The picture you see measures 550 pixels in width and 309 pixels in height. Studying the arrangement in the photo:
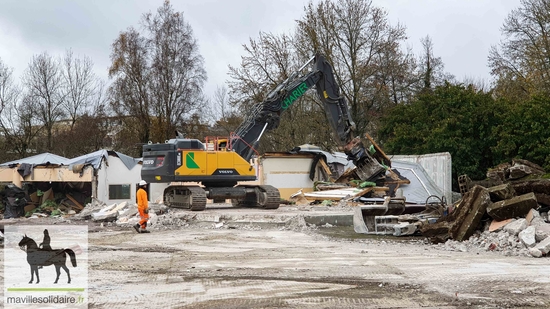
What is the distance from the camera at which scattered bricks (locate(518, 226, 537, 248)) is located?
10698 mm

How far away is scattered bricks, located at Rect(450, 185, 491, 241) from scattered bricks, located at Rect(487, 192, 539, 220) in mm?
253

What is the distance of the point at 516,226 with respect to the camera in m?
11.5

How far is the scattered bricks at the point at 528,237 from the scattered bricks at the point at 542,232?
0.29 feet

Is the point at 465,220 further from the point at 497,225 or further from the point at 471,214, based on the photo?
the point at 497,225

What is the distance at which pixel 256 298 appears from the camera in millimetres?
6660

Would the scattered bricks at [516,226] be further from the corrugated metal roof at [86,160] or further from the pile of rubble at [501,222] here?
the corrugated metal roof at [86,160]

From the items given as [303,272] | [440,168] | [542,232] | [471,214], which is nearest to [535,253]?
[542,232]

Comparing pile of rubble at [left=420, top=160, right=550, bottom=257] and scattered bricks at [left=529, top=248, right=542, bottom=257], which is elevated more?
pile of rubble at [left=420, top=160, right=550, bottom=257]

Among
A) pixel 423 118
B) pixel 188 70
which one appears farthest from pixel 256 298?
pixel 188 70

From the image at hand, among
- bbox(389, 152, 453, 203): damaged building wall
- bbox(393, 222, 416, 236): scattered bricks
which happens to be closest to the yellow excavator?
bbox(389, 152, 453, 203): damaged building wall

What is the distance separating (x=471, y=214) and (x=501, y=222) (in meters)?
0.63

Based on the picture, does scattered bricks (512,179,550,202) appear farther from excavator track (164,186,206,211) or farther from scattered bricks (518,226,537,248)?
excavator track (164,186,206,211)

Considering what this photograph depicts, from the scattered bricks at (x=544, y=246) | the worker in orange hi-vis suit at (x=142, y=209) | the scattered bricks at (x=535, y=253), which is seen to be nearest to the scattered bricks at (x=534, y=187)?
the scattered bricks at (x=544, y=246)

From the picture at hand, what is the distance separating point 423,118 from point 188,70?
15.8m
